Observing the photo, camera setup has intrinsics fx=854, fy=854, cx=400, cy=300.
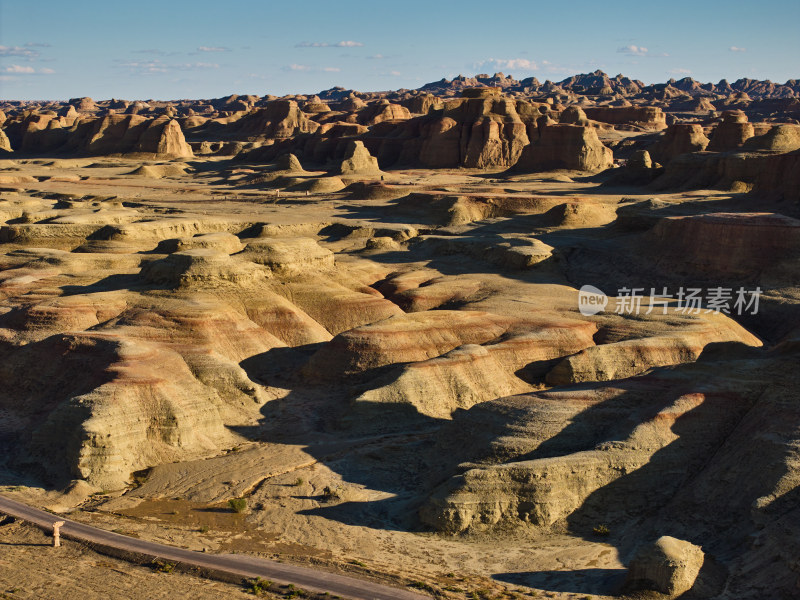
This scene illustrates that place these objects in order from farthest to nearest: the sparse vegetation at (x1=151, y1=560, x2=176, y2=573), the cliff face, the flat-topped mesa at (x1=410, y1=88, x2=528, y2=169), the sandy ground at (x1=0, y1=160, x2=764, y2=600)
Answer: the cliff face < the flat-topped mesa at (x1=410, y1=88, x2=528, y2=169) < the sparse vegetation at (x1=151, y1=560, x2=176, y2=573) < the sandy ground at (x1=0, y1=160, x2=764, y2=600)

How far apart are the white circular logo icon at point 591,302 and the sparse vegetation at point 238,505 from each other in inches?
850

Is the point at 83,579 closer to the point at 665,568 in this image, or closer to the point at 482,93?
the point at 665,568

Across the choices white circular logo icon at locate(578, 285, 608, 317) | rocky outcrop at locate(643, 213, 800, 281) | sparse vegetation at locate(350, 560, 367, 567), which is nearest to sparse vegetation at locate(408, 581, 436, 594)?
sparse vegetation at locate(350, 560, 367, 567)

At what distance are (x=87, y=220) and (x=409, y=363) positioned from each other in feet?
115

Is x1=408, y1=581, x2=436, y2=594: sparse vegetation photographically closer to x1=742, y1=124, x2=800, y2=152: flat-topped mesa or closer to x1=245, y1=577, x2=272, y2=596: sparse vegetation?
x1=245, y1=577, x2=272, y2=596: sparse vegetation

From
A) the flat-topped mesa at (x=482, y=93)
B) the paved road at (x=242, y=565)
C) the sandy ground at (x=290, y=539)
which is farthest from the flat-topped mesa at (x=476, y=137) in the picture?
the paved road at (x=242, y=565)

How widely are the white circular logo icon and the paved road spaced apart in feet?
80.1

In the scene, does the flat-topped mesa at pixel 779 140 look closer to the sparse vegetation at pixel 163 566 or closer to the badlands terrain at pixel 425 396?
the badlands terrain at pixel 425 396

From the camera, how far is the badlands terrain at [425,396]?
73.4 feet

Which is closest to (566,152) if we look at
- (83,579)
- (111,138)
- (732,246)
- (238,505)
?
(732,246)

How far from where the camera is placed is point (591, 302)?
44.1 m

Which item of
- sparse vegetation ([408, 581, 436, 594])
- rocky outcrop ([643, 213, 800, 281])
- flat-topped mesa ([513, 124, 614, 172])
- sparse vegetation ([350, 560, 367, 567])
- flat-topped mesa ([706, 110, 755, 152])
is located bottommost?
sparse vegetation ([350, 560, 367, 567])

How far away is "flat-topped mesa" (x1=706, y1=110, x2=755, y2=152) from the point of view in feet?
296

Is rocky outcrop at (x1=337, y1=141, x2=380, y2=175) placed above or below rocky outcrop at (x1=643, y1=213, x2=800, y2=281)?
above
